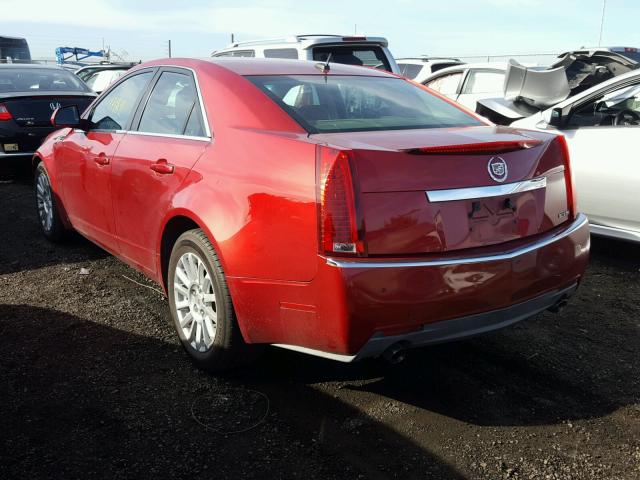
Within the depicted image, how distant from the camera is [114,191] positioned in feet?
13.2

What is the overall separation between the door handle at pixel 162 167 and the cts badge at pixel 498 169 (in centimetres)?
165

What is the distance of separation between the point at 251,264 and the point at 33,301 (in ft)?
7.56

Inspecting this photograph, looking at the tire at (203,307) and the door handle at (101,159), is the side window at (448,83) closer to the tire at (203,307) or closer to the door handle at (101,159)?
the door handle at (101,159)

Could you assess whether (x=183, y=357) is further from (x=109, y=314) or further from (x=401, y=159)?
(x=401, y=159)

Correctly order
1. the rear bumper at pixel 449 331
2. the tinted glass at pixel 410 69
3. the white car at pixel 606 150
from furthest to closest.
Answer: the tinted glass at pixel 410 69 → the white car at pixel 606 150 → the rear bumper at pixel 449 331

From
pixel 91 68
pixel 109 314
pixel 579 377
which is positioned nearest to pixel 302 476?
pixel 579 377

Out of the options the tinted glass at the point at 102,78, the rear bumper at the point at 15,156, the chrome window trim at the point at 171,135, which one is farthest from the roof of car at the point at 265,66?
the tinted glass at the point at 102,78

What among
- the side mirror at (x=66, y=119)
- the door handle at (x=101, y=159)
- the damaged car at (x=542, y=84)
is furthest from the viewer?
the damaged car at (x=542, y=84)

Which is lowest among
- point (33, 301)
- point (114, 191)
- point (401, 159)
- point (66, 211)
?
point (33, 301)

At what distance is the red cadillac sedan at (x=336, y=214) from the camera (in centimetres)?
255

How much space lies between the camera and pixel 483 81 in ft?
34.1

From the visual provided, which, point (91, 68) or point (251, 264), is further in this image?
point (91, 68)

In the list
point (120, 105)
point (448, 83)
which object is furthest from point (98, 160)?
point (448, 83)

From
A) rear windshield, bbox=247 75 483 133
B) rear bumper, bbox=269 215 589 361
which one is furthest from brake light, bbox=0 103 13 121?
rear bumper, bbox=269 215 589 361
